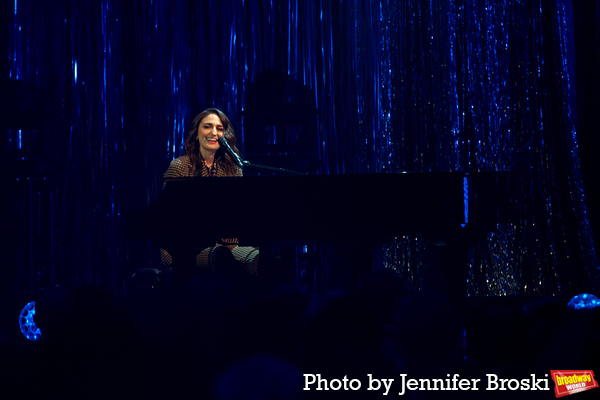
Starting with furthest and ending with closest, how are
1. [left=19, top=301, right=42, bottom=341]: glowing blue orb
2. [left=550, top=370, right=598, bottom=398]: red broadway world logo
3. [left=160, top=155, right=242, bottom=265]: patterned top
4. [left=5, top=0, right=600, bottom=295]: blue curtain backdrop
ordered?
1. [left=5, top=0, right=600, bottom=295]: blue curtain backdrop
2. [left=160, top=155, right=242, bottom=265]: patterned top
3. [left=19, top=301, right=42, bottom=341]: glowing blue orb
4. [left=550, top=370, right=598, bottom=398]: red broadway world logo

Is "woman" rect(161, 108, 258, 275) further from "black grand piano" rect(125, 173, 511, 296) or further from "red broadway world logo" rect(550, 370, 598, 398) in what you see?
"red broadway world logo" rect(550, 370, 598, 398)

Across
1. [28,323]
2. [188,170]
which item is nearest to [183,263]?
[28,323]

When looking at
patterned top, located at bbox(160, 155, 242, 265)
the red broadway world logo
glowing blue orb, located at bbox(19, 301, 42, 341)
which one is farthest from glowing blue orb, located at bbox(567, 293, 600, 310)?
glowing blue orb, located at bbox(19, 301, 42, 341)

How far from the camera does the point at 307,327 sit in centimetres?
138

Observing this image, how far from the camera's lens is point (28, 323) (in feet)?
8.96

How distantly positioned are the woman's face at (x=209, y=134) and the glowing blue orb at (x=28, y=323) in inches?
54.0

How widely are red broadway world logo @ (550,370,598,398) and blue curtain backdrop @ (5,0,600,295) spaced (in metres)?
2.94

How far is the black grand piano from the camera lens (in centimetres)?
240

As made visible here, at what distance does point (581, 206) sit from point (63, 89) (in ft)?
13.0

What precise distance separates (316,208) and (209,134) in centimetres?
135

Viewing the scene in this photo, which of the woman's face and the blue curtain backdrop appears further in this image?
the blue curtain backdrop

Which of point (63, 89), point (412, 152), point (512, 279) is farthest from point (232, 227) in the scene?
point (63, 89)

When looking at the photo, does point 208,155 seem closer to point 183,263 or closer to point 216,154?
point 216,154

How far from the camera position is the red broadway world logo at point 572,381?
108cm
